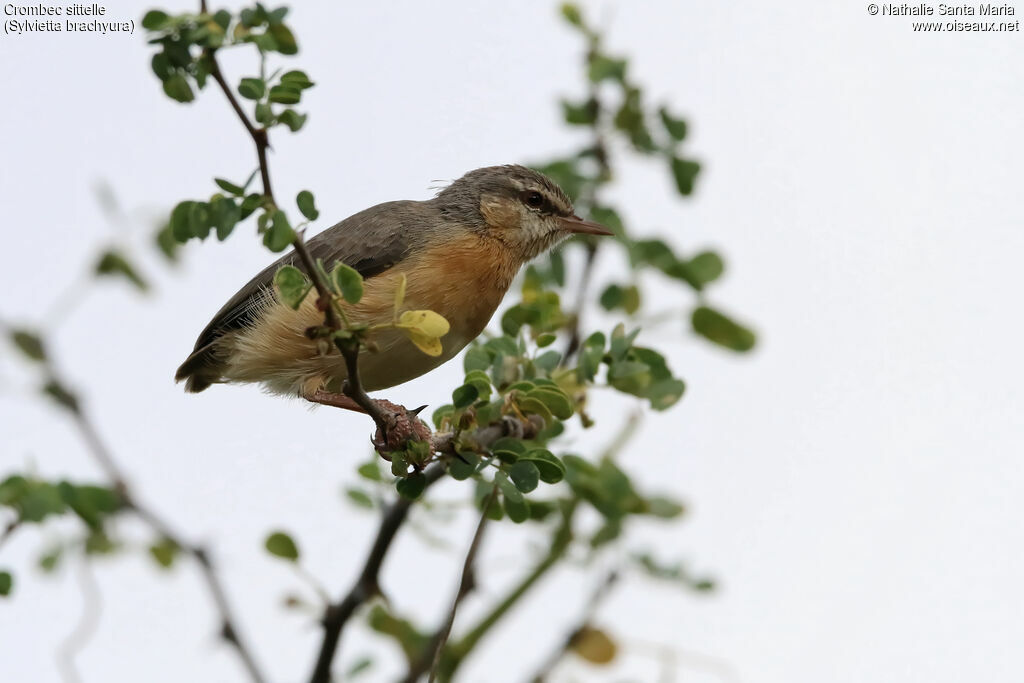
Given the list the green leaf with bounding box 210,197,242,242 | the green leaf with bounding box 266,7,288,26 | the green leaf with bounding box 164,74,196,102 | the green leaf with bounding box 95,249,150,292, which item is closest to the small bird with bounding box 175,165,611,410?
the green leaf with bounding box 95,249,150,292

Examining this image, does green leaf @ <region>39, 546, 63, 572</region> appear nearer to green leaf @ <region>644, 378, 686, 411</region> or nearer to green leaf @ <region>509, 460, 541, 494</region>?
green leaf @ <region>509, 460, 541, 494</region>

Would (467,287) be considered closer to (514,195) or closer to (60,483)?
(514,195)

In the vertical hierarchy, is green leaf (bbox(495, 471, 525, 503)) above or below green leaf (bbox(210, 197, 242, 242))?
below

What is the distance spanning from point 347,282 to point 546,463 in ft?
3.58

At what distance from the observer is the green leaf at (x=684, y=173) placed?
5.82 m

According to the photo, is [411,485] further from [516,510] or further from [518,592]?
[518,592]

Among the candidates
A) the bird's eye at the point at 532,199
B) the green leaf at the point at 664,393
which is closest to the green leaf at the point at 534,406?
the green leaf at the point at 664,393

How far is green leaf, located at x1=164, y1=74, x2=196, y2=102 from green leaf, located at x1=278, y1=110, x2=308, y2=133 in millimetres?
303

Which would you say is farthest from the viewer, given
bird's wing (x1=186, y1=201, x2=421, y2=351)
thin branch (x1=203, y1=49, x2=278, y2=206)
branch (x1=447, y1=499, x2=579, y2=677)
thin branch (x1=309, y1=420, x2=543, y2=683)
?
bird's wing (x1=186, y1=201, x2=421, y2=351)

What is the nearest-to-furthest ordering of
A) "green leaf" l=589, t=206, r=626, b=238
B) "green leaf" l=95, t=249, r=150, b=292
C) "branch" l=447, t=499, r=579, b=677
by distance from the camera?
"branch" l=447, t=499, r=579, b=677
"green leaf" l=95, t=249, r=150, b=292
"green leaf" l=589, t=206, r=626, b=238

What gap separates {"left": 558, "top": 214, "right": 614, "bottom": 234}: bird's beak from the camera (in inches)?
281

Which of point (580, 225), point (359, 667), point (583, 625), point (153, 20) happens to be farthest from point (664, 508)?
point (153, 20)

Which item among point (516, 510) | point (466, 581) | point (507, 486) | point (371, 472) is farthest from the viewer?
point (371, 472)

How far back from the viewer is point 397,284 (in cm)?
605
